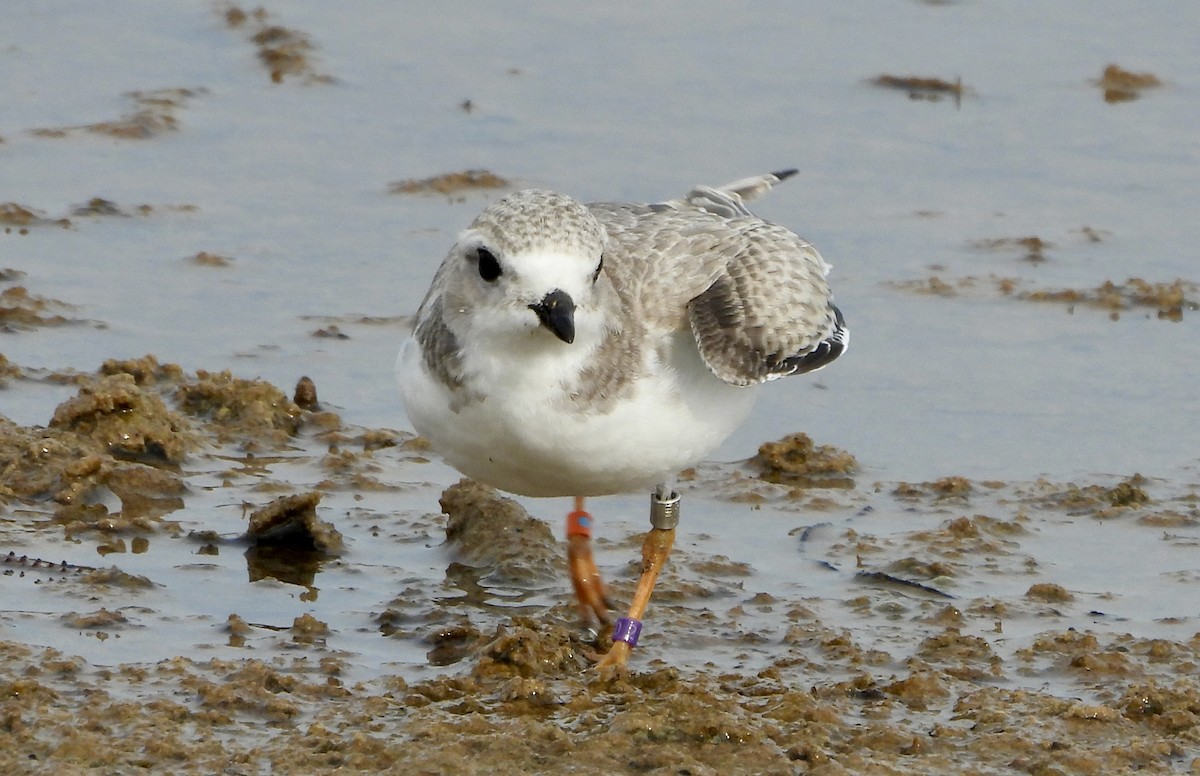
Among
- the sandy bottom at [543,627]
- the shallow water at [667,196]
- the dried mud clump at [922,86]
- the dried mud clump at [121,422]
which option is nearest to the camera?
the sandy bottom at [543,627]

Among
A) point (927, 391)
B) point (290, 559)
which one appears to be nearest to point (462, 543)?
point (290, 559)

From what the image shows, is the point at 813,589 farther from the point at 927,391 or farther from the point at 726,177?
the point at 726,177

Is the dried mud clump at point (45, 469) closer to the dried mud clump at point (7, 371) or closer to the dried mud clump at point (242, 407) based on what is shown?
the dried mud clump at point (242, 407)

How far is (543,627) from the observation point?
279 inches

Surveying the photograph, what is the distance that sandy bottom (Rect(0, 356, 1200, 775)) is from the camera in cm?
600

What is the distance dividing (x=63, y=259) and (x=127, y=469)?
297 cm

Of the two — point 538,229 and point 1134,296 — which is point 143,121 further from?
point 538,229

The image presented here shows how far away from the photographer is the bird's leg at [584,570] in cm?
737

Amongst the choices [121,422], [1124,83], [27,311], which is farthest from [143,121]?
[1124,83]

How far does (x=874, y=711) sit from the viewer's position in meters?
6.46

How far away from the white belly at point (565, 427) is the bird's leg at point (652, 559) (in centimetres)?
39

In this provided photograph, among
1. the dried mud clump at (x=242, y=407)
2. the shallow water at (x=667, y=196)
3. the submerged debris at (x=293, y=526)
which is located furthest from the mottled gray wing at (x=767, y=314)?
the dried mud clump at (x=242, y=407)

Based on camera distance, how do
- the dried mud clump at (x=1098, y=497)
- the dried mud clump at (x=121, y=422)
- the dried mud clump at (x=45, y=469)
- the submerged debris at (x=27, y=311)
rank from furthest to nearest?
1. the submerged debris at (x=27, y=311)
2. the dried mud clump at (x=1098, y=497)
3. the dried mud clump at (x=121, y=422)
4. the dried mud clump at (x=45, y=469)

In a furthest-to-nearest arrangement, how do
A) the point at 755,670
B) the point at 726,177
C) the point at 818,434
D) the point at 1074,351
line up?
the point at 726,177, the point at 1074,351, the point at 818,434, the point at 755,670
